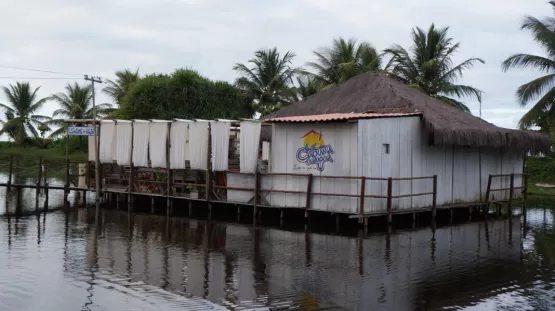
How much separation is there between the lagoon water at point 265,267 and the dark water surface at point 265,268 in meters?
0.02

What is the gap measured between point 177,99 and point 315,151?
61.5 feet

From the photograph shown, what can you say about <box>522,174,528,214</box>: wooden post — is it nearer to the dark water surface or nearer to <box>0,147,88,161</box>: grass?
the dark water surface

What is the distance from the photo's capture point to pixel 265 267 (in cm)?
1183

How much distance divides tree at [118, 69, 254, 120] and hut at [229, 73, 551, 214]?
14.5 m

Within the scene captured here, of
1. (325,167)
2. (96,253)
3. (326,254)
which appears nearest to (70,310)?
(96,253)

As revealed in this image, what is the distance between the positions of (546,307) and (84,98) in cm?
4159

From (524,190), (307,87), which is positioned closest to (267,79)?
(307,87)

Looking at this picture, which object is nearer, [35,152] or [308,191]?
[308,191]

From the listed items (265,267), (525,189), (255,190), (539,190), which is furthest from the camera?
(539,190)

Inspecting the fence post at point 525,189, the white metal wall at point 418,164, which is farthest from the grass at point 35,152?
the fence post at point 525,189

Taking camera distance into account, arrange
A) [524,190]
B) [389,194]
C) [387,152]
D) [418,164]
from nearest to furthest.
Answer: [389,194] → [387,152] → [418,164] → [524,190]

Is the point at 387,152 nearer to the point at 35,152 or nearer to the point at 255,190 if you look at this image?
the point at 255,190

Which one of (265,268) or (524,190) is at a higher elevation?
(524,190)

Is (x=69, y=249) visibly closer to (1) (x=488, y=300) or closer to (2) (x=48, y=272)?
(2) (x=48, y=272)
